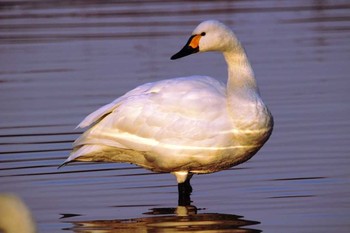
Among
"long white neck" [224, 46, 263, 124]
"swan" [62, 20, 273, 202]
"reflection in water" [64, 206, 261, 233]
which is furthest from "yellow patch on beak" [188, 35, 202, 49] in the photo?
"reflection in water" [64, 206, 261, 233]

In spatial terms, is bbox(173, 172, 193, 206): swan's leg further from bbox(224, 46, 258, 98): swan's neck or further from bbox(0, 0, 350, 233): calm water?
bbox(224, 46, 258, 98): swan's neck

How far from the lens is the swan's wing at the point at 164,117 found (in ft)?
25.5

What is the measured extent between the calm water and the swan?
265 millimetres

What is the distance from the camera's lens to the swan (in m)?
7.76

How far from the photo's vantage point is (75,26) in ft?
56.6

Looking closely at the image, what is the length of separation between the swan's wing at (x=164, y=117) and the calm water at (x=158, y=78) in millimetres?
393

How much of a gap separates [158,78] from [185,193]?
434 cm

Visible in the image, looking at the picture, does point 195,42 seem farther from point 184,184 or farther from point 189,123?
point 184,184

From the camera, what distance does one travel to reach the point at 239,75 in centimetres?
815

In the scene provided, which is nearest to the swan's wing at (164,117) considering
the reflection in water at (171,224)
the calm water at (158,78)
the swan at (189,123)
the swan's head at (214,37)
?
the swan at (189,123)

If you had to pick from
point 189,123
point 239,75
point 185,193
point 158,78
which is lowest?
point 185,193

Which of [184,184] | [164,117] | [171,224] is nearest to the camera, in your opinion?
[171,224]

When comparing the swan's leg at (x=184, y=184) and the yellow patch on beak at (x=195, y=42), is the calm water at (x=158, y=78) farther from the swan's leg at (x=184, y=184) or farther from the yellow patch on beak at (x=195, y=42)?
the yellow patch on beak at (x=195, y=42)

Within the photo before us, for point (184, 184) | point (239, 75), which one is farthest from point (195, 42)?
point (184, 184)
